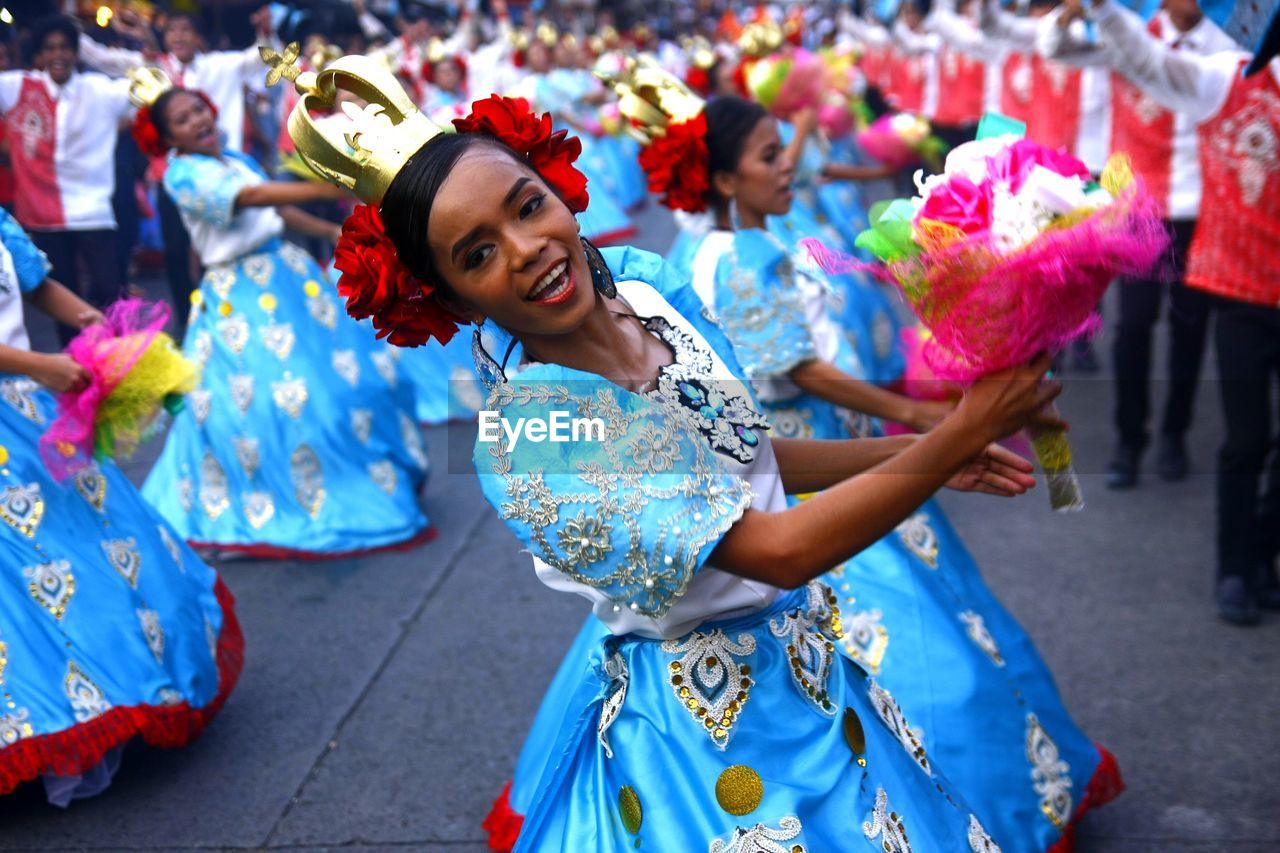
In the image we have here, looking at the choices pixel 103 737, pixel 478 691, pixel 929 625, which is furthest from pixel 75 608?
pixel 929 625

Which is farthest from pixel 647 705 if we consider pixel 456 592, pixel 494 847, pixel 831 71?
pixel 831 71

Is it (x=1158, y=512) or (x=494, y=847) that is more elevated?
(x=494, y=847)

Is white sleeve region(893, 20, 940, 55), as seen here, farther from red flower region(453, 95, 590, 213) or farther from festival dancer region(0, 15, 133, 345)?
red flower region(453, 95, 590, 213)

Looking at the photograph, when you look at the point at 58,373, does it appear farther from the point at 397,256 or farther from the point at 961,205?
the point at 961,205

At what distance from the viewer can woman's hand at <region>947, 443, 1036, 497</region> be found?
6.55ft

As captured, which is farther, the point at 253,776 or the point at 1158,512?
the point at 1158,512

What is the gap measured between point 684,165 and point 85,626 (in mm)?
2109

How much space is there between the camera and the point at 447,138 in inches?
77.3

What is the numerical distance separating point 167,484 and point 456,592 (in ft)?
5.43

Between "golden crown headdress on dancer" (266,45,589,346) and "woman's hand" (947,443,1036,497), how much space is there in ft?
2.50

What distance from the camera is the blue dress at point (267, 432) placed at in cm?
561

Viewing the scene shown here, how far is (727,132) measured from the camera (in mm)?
3887

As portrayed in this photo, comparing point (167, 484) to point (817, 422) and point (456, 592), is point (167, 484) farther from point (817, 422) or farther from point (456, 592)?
point (817, 422)

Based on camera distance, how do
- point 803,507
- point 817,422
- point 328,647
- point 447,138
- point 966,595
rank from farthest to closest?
point 328,647 < point 817,422 < point 966,595 < point 447,138 < point 803,507
